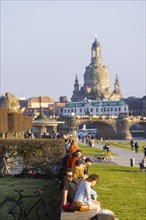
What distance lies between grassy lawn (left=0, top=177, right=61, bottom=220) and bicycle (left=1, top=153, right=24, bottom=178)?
50cm

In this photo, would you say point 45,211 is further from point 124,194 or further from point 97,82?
point 97,82

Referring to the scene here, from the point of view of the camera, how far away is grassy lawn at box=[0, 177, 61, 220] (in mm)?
13583

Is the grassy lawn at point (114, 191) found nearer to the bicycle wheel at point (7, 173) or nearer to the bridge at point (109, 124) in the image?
the bicycle wheel at point (7, 173)

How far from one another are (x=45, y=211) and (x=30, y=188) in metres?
6.19

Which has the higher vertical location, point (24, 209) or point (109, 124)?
point (109, 124)

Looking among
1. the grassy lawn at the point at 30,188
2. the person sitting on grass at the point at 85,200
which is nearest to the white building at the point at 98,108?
the grassy lawn at the point at 30,188

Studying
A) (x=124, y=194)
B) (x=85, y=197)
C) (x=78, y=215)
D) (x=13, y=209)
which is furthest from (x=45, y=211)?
(x=124, y=194)

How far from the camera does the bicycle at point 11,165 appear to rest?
21.5 metres

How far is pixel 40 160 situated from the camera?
2203 centimetres

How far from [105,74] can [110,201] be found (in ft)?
585

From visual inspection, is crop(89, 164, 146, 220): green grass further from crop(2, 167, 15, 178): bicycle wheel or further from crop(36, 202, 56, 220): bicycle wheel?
crop(2, 167, 15, 178): bicycle wheel

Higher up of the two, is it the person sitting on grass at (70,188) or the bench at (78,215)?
the person sitting on grass at (70,188)

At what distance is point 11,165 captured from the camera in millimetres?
22125

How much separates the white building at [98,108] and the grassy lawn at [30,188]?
15603 centimetres
